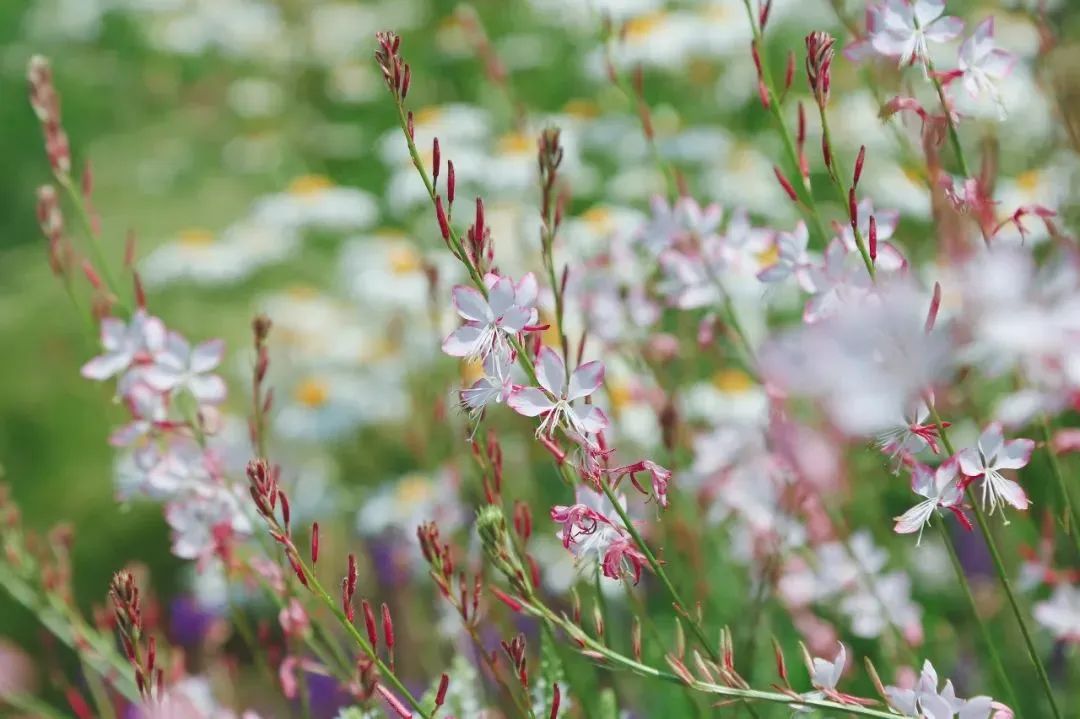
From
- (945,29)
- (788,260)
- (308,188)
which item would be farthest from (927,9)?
(308,188)

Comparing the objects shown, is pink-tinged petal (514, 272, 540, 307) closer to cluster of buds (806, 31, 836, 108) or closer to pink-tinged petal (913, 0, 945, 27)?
cluster of buds (806, 31, 836, 108)

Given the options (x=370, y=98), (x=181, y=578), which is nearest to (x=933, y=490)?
(x=181, y=578)

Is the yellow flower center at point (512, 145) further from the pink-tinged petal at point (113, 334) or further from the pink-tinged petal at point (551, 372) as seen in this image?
the pink-tinged petal at point (551, 372)

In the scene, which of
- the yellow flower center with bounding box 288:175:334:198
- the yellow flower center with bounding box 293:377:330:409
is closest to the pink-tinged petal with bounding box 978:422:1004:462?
the yellow flower center with bounding box 293:377:330:409

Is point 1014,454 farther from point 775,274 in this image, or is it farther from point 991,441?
point 775,274

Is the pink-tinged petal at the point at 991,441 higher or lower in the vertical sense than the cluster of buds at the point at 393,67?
lower

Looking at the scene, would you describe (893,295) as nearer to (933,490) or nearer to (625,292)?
(933,490)

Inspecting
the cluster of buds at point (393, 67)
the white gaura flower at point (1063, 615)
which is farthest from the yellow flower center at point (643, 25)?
the cluster of buds at point (393, 67)
